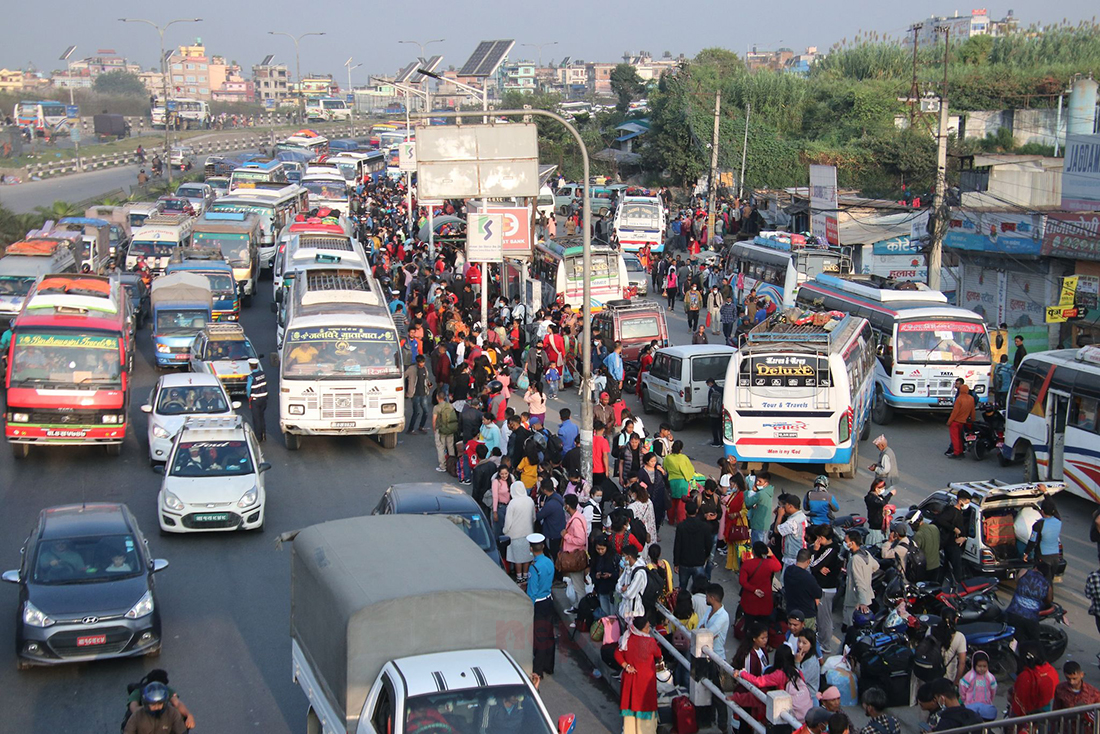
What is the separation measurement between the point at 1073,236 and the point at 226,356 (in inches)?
808

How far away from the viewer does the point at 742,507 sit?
46.3 ft

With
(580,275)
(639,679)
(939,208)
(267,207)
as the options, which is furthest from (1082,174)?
(267,207)

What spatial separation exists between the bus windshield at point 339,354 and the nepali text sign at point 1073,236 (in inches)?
686

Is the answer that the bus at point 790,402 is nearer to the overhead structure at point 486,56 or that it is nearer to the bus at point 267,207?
the bus at point 267,207

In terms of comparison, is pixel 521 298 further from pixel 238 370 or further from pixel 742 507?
pixel 742 507

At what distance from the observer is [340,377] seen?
65.5ft

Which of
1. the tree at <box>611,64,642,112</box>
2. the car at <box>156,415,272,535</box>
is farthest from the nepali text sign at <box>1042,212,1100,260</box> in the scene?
the tree at <box>611,64,642,112</box>

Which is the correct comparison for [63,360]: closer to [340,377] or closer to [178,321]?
[340,377]

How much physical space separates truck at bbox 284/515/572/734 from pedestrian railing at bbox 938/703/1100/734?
10.8 feet

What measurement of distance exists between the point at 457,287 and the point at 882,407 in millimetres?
12753

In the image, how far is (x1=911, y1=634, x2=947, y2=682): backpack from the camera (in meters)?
10.2

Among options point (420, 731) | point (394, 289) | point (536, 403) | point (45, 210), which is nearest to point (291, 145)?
point (45, 210)

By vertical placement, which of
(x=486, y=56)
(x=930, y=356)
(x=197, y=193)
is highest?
(x=486, y=56)

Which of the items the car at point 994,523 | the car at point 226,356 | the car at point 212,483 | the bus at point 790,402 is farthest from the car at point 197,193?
the car at point 994,523
